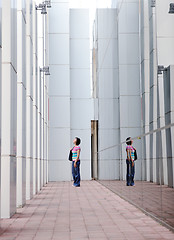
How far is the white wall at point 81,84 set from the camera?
25.2 meters

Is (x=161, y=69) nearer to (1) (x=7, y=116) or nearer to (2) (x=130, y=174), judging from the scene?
(1) (x=7, y=116)

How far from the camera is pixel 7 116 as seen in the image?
327 inches

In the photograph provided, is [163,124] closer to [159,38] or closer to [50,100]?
[159,38]

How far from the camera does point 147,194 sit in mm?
8438

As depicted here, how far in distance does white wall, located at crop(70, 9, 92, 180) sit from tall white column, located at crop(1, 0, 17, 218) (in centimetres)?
1650

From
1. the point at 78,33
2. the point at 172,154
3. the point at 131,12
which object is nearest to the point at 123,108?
the point at 131,12

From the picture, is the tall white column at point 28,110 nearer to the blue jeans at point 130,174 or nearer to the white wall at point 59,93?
the blue jeans at point 130,174

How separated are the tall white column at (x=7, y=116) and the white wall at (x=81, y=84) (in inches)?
650

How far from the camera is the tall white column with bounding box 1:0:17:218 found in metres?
8.18

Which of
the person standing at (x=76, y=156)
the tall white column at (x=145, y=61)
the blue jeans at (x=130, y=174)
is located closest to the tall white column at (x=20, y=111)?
the blue jeans at (x=130, y=174)

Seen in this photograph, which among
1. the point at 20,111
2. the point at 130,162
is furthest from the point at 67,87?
the point at 20,111

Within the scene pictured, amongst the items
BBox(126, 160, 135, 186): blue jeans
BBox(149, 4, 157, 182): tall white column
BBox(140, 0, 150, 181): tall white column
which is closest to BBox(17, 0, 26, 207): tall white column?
BBox(126, 160, 135, 186): blue jeans

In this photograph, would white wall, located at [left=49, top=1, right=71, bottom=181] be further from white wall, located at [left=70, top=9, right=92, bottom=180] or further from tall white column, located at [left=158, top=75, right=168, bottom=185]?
tall white column, located at [left=158, top=75, right=168, bottom=185]

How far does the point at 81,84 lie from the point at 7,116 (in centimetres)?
1750
